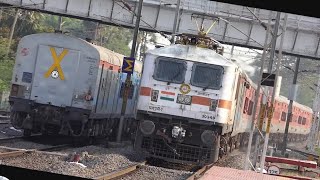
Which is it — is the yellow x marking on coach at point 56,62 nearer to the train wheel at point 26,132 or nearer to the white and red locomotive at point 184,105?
the train wheel at point 26,132

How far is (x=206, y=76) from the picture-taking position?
15109 mm

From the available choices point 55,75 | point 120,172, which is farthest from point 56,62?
point 120,172

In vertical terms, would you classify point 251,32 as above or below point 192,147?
above

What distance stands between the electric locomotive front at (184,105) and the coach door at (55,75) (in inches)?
142

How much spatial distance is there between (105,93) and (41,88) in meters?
2.62

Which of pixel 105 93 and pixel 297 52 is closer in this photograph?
pixel 105 93

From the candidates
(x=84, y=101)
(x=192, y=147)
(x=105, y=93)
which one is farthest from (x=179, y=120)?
(x=105, y=93)

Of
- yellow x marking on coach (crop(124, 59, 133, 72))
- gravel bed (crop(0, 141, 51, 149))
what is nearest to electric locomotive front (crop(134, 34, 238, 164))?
gravel bed (crop(0, 141, 51, 149))

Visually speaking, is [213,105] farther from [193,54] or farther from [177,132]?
[193,54]

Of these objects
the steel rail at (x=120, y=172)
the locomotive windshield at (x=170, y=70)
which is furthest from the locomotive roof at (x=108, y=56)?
the steel rail at (x=120, y=172)

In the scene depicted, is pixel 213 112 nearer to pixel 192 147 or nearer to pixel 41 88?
pixel 192 147

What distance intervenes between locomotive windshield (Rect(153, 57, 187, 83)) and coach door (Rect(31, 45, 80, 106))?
3.78 metres

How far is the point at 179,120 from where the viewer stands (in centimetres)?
1496

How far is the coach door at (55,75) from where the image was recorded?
59.3 feet
